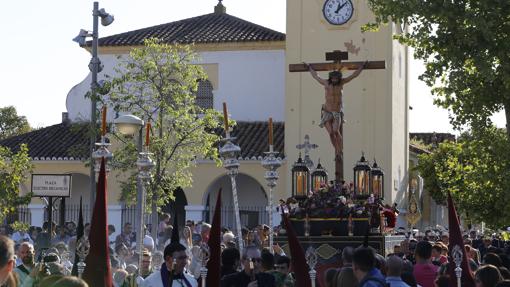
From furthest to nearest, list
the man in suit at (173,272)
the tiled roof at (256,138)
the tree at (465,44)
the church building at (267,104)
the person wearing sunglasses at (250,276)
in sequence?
the tiled roof at (256,138), the church building at (267,104), the tree at (465,44), the man in suit at (173,272), the person wearing sunglasses at (250,276)

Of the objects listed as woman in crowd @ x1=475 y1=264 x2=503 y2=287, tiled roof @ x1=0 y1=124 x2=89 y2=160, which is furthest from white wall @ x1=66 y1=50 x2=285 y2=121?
woman in crowd @ x1=475 y1=264 x2=503 y2=287

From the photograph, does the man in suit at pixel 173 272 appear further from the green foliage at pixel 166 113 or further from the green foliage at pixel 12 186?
→ the green foliage at pixel 166 113

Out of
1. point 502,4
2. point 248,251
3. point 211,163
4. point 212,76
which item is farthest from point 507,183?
point 212,76

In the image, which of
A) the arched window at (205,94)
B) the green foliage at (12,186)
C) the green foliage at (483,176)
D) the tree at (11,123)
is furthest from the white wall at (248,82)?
the tree at (11,123)

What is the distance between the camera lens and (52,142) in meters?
45.4

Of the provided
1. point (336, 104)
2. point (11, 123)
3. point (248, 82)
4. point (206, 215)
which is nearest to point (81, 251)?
point (336, 104)

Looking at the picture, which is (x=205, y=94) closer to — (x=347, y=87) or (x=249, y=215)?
(x=249, y=215)

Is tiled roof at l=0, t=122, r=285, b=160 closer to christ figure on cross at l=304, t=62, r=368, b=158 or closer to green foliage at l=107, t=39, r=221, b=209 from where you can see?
green foliage at l=107, t=39, r=221, b=209

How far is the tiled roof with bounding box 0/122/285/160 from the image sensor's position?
43.0 meters

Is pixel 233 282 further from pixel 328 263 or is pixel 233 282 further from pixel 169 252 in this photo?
pixel 328 263

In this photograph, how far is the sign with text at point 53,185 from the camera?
2419 cm

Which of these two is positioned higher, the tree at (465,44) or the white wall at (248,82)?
the white wall at (248,82)

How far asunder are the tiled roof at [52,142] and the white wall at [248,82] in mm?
848

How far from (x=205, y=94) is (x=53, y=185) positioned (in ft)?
73.0
